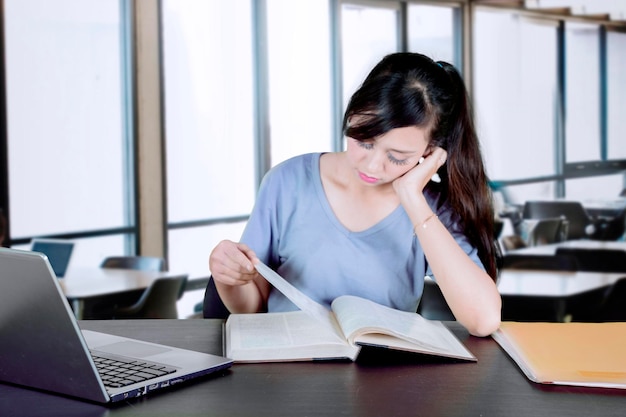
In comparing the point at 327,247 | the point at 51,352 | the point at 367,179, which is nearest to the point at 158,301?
the point at 327,247

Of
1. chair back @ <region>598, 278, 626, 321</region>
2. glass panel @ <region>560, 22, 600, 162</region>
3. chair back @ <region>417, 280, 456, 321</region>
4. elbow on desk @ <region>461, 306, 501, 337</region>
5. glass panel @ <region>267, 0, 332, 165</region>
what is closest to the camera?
elbow on desk @ <region>461, 306, 501, 337</region>

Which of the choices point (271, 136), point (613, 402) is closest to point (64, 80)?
point (271, 136)

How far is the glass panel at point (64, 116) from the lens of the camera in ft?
16.1

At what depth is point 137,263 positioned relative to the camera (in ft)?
15.1

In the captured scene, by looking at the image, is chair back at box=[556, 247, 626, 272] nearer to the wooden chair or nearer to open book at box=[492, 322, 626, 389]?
the wooden chair

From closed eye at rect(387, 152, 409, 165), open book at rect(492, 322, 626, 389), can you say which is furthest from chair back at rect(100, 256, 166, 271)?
open book at rect(492, 322, 626, 389)

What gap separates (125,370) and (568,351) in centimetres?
68

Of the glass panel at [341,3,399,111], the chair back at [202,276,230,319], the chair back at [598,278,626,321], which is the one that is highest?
the glass panel at [341,3,399,111]

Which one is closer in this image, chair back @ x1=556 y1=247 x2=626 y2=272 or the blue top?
the blue top

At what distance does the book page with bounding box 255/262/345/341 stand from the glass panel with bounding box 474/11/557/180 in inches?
180

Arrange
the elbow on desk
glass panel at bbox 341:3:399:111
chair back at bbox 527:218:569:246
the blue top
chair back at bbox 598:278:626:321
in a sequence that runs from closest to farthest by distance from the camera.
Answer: the elbow on desk → the blue top → chair back at bbox 598:278:626:321 → chair back at bbox 527:218:569:246 → glass panel at bbox 341:3:399:111

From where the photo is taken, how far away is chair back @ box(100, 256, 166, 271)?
4.54 meters

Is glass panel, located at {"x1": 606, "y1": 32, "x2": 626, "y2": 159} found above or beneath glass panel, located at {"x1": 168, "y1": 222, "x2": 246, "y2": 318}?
above

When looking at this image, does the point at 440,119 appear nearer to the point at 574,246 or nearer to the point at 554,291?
the point at 554,291
